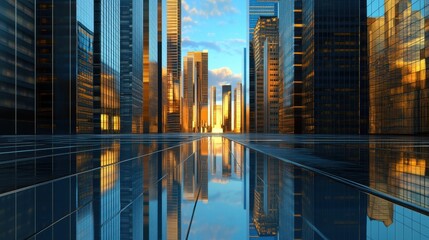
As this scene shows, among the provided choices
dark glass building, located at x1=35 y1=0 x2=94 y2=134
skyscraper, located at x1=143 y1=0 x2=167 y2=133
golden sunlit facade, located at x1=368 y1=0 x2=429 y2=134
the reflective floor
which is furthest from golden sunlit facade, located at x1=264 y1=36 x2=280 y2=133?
the reflective floor

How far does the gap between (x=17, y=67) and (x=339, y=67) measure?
7916cm

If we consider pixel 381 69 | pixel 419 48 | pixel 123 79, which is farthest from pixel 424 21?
pixel 123 79

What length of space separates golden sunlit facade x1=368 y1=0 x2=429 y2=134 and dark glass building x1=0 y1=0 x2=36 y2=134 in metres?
62.3

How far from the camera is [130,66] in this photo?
114 m

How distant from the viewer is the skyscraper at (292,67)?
114 metres

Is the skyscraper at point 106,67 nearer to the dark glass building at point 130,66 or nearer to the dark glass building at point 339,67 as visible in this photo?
the dark glass building at point 130,66

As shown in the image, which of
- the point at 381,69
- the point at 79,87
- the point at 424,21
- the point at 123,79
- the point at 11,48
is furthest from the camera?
the point at 123,79

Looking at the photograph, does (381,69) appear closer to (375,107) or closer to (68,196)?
(375,107)

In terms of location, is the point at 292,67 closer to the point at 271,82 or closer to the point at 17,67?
the point at 271,82

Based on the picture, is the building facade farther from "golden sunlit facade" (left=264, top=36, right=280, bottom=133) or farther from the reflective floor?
the reflective floor

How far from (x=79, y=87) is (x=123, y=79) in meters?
39.7

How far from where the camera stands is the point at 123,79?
111 m

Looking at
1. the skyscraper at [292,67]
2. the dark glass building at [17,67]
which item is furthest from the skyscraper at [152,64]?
the dark glass building at [17,67]

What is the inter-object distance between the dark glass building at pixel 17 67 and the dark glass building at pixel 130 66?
138 ft
